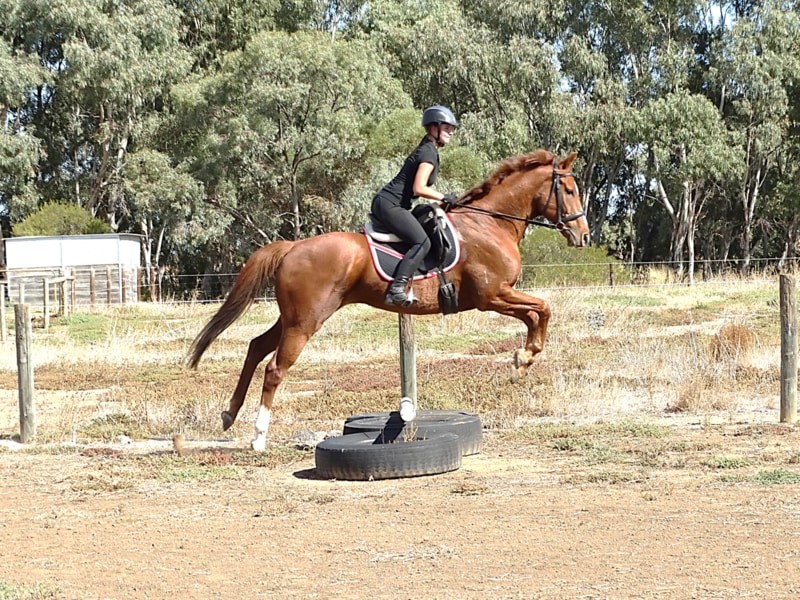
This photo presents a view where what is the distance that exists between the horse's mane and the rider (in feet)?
2.53

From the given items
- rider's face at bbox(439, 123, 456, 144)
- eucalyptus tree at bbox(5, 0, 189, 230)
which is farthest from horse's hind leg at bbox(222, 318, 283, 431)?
eucalyptus tree at bbox(5, 0, 189, 230)

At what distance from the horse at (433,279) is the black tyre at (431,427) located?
28.1 inches

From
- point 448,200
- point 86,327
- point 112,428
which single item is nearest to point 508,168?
point 448,200

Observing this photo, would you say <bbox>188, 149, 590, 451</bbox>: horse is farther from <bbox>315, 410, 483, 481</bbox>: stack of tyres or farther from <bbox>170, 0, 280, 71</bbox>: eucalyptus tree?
<bbox>170, 0, 280, 71</bbox>: eucalyptus tree

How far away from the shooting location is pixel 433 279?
10406 millimetres

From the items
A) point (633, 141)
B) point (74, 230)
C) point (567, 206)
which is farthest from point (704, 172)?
point (567, 206)

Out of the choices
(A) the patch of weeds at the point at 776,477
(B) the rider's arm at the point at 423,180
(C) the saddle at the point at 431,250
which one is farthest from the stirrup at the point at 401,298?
(A) the patch of weeds at the point at 776,477

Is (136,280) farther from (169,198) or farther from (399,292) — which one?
(399,292)

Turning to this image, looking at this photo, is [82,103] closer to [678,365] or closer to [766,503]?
[678,365]

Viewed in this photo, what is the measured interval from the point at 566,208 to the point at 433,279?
1.66 meters

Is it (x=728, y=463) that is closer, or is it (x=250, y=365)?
(x=728, y=463)

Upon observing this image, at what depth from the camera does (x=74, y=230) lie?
4747 cm

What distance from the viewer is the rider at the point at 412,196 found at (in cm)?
1012

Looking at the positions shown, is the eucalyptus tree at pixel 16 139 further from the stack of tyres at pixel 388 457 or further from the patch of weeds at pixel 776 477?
the patch of weeds at pixel 776 477
